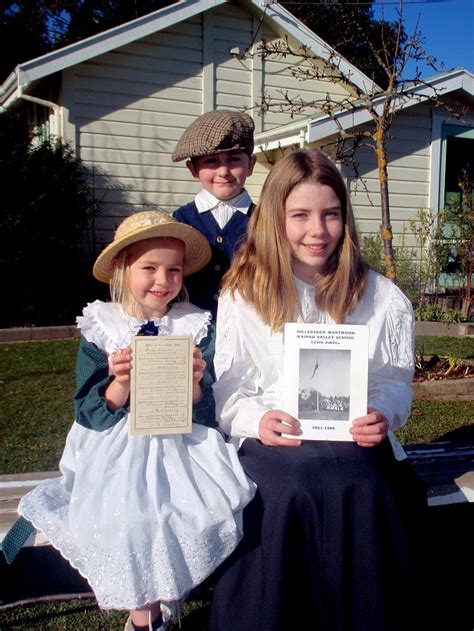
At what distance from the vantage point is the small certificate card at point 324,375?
7.42 feet

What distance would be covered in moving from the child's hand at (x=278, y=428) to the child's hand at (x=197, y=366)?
281mm

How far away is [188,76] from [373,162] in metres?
3.22

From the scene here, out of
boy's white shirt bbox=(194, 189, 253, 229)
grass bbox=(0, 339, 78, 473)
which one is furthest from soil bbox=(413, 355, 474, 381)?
boy's white shirt bbox=(194, 189, 253, 229)

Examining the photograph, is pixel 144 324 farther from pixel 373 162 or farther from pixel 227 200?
pixel 373 162

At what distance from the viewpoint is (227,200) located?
3260 millimetres

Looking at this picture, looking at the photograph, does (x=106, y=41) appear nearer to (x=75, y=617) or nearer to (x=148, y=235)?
(x=148, y=235)

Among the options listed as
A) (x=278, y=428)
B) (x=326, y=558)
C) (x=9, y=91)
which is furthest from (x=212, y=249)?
(x=9, y=91)

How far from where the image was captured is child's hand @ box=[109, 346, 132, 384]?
2289 mm

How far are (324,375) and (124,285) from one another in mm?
887

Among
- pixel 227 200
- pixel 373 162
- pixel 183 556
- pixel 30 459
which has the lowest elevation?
pixel 30 459

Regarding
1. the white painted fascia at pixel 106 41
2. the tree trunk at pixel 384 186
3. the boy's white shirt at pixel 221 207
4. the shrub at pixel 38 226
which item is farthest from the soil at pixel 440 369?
the white painted fascia at pixel 106 41

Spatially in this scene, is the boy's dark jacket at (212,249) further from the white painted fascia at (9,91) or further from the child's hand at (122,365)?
the white painted fascia at (9,91)

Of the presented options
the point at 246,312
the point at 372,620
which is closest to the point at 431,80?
the point at 246,312

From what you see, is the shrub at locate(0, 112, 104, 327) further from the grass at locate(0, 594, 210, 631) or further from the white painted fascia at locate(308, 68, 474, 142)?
the grass at locate(0, 594, 210, 631)
